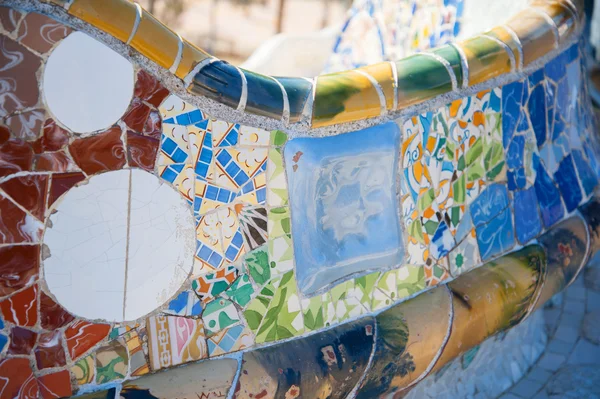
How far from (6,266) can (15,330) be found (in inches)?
5.4

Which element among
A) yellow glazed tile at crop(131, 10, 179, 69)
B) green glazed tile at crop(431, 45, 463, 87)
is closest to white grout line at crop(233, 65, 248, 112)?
yellow glazed tile at crop(131, 10, 179, 69)

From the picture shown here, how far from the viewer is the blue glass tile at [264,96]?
168 centimetres

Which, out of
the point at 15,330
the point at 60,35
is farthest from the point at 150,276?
the point at 60,35

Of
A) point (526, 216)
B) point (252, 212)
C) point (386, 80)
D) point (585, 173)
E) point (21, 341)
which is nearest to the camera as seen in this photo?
point (21, 341)

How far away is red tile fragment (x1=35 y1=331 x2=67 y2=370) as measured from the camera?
154 centimetres

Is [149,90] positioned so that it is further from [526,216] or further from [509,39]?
[526,216]

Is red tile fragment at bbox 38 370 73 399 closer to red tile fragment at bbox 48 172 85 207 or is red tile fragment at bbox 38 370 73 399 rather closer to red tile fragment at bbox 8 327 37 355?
red tile fragment at bbox 8 327 37 355

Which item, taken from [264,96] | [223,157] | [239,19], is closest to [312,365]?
[223,157]

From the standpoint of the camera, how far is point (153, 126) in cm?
159

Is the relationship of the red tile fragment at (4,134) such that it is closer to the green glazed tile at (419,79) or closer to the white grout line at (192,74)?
the white grout line at (192,74)

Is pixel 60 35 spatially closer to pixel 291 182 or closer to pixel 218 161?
pixel 218 161

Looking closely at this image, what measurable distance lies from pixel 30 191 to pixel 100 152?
16cm

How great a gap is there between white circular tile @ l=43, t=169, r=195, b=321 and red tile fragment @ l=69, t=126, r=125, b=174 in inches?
0.8

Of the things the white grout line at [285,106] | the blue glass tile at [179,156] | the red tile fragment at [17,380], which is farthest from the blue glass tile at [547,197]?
the red tile fragment at [17,380]
